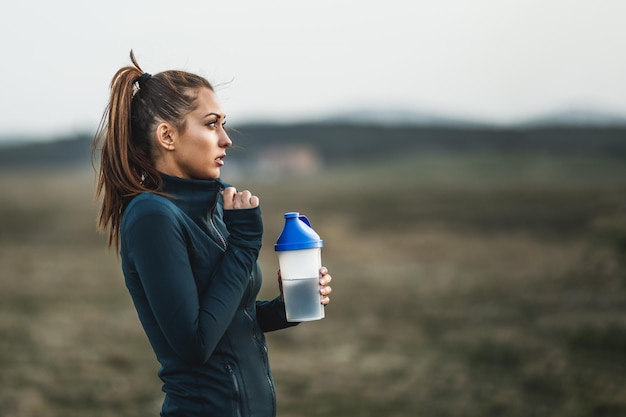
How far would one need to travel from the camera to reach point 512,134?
173 feet

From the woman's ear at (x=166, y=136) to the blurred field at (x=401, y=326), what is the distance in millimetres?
5397

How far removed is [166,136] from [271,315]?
0.62 metres

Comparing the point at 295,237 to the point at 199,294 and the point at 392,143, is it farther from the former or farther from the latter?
the point at 392,143

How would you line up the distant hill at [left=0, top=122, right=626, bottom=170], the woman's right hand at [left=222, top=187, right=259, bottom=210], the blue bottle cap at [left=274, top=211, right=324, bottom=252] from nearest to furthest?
the woman's right hand at [left=222, top=187, right=259, bottom=210] → the blue bottle cap at [left=274, top=211, right=324, bottom=252] → the distant hill at [left=0, top=122, right=626, bottom=170]

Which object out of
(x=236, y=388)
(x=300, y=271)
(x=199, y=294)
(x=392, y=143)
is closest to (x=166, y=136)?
(x=199, y=294)

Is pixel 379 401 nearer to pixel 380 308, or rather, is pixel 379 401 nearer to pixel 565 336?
pixel 565 336

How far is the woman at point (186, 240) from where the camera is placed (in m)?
1.71

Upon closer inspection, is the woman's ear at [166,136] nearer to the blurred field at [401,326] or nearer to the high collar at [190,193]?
the high collar at [190,193]

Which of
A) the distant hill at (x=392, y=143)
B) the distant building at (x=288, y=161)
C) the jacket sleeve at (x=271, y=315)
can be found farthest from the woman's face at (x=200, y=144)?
the distant building at (x=288, y=161)

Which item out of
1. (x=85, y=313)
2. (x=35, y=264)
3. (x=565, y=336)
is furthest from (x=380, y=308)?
(x=35, y=264)

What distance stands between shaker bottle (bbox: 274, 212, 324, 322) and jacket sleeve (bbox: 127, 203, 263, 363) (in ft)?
0.94

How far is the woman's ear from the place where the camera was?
1.89 meters

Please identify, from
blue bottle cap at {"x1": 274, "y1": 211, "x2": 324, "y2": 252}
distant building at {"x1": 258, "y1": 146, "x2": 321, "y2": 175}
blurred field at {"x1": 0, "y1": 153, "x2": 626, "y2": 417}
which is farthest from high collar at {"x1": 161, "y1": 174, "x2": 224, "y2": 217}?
distant building at {"x1": 258, "y1": 146, "x2": 321, "y2": 175}

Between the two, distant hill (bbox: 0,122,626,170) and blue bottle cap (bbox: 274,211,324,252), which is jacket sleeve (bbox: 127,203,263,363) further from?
distant hill (bbox: 0,122,626,170)
